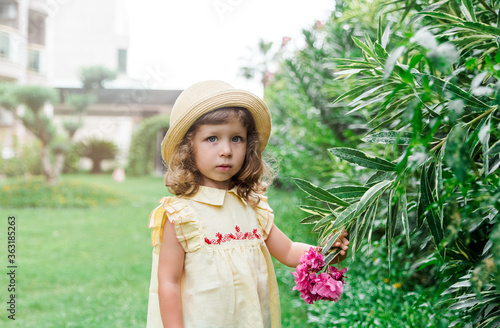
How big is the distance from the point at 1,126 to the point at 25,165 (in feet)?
4.93

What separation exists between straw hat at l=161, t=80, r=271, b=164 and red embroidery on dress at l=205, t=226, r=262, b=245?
34 centimetres

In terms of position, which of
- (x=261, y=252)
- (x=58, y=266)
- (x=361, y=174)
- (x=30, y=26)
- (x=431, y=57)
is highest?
(x=30, y=26)

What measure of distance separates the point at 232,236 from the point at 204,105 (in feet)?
1.41

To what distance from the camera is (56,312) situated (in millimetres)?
4180

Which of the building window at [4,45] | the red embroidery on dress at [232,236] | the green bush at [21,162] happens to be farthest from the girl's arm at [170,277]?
the building window at [4,45]

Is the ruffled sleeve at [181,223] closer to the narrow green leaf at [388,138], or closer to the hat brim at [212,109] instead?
the hat brim at [212,109]

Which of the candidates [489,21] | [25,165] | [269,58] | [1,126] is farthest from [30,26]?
[489,21]

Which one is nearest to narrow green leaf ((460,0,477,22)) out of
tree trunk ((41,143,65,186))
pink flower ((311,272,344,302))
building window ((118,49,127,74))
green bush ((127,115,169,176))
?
pink flower ((311,272,344,302))

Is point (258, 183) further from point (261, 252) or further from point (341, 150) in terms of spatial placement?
point (341, 150)

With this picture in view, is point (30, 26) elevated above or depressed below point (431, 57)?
above

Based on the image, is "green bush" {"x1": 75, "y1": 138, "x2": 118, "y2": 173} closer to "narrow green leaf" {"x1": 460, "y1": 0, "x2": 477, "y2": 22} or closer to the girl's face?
the girl's face

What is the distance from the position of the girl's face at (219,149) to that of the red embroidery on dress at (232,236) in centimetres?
18

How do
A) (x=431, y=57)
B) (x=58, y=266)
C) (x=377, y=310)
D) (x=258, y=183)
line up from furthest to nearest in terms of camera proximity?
(x=58, y=266) → (x=377, y=310) → (x=258, y=183) → (x=431, y=57)

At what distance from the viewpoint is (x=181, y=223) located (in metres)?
1.62
